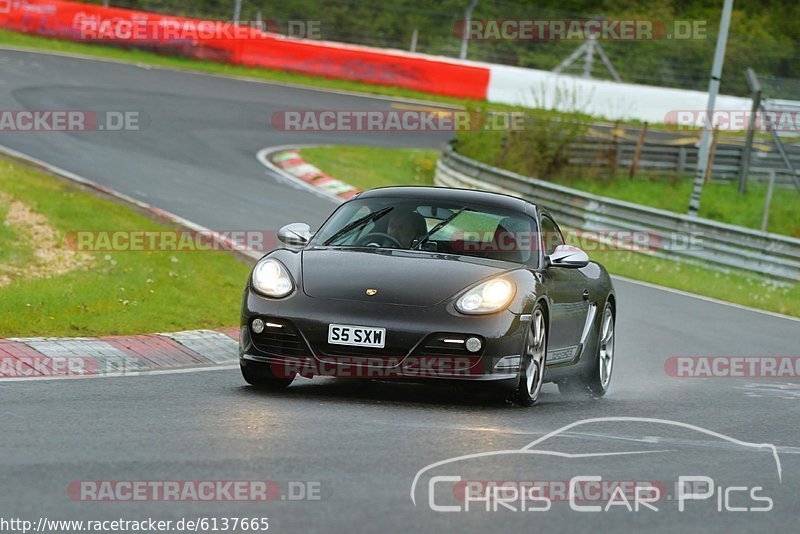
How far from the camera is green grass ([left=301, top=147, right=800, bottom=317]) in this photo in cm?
1973

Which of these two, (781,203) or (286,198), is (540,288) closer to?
(286,198)

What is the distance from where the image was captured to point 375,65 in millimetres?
38094

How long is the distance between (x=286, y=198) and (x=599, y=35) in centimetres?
1888

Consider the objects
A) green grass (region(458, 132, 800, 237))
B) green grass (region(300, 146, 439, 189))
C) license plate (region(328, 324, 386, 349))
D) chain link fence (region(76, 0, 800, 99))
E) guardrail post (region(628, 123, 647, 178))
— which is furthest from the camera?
chain link fence (region(76, 0, 800, 99))

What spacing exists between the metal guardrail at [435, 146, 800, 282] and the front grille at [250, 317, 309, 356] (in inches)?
534

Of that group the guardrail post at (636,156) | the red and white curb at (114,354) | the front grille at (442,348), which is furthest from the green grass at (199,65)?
the front grille at (442,348)

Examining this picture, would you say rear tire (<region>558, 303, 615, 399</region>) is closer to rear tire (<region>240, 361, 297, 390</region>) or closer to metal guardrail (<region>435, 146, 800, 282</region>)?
rear tire (<region>240, 361, 297, 390</region>)

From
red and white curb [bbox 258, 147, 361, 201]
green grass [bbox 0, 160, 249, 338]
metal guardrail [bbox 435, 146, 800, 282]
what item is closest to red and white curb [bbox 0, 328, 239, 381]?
green grass [bbox 0, 160, 249, 338]

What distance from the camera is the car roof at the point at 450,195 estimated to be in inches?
384

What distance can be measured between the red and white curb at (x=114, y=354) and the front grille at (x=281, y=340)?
1.29m

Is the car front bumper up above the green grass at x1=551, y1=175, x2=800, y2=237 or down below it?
above

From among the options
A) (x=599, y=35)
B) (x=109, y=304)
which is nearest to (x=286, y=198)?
(x=109, y=304)

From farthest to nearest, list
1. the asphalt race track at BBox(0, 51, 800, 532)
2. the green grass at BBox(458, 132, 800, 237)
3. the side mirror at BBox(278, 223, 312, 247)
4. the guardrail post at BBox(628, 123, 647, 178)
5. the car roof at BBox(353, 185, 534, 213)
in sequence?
the guardrail post at BBox(628, 123, 647, 178) < the green grass at BBox(458, 132, 800, 237) < the car roof at BBox(353, 185, 534, 213) < the side mirror at BBox(278, 223, 312, 247) < the asphalt race track at BBox(0, 51, 800, 532)

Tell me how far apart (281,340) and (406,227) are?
4.79 ft
